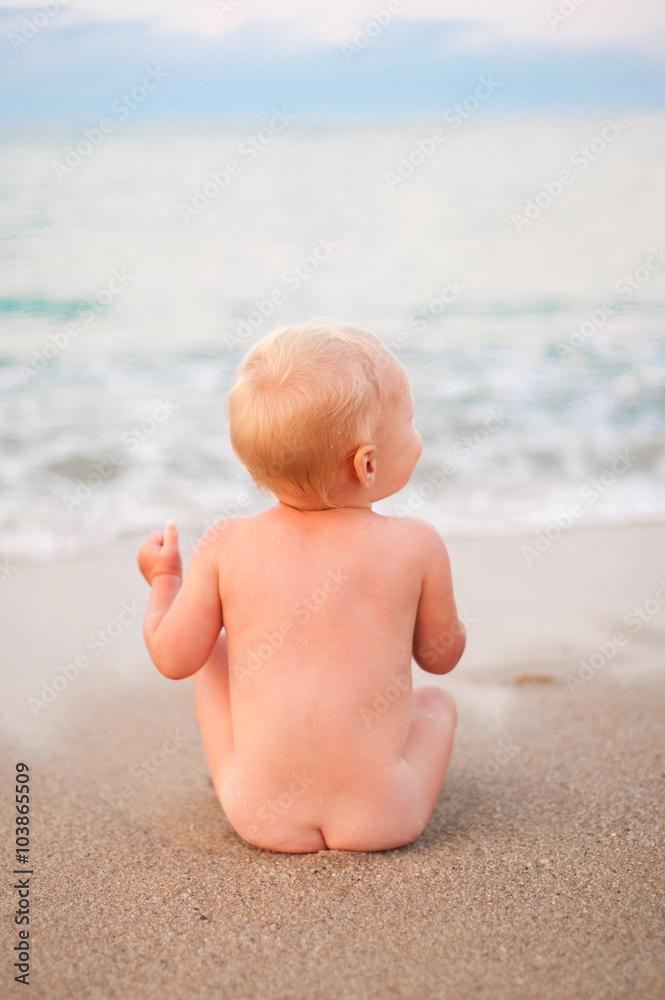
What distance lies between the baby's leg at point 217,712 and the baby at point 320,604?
7cm

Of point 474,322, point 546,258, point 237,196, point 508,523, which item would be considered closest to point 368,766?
point 508,523

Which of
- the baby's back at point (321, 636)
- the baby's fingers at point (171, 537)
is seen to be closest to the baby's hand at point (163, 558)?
the baby's fingers at point (171, 537)

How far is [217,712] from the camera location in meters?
1.92

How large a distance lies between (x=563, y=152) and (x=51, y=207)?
29.5 ft

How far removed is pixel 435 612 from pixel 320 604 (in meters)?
→ 0.27

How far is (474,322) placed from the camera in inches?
360

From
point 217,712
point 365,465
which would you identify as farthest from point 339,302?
point 365,465

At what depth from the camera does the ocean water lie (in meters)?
5.10

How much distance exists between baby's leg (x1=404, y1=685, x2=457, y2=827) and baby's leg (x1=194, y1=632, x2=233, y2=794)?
42 centimetres

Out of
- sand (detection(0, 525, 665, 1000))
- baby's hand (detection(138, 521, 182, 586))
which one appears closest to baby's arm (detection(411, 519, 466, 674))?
sand (detection(0, 525, 665, 1000))

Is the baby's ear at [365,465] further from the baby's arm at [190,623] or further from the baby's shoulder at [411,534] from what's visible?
the baby's arm at [190,623]

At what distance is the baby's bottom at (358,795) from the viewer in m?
1.78

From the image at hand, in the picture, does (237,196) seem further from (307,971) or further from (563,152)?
(307,971)

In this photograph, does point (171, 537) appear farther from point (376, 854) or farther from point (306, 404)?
point (376, 854)
